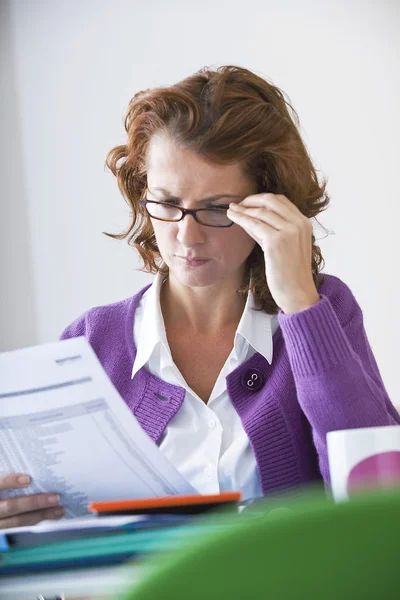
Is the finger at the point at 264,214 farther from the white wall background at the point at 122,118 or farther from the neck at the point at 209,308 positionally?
the white wall background at the point at 122,118

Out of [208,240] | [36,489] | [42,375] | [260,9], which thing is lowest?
[36,489]

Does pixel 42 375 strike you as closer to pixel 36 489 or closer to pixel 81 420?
pixel 81 420

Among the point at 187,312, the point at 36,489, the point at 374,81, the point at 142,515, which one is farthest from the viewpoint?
the point at 374,81

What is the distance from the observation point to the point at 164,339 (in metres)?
1.58

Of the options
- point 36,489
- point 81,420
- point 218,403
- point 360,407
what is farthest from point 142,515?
point 218,403

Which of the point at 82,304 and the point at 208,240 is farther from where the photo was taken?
the point at 82,304

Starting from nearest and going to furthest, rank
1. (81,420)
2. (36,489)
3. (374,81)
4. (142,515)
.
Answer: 1. (142,515)
2. (81,420)
3. (36,489)
4. (374,81)

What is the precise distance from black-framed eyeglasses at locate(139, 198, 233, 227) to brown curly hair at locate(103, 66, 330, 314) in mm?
90

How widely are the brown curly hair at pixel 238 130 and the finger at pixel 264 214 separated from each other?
0.32 feet

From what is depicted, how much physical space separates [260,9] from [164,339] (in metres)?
1.77

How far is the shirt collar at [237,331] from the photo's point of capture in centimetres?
155

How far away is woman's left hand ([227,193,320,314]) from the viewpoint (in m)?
1.35

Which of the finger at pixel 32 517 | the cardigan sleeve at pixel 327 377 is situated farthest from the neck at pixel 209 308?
the finger at pixel 32 517

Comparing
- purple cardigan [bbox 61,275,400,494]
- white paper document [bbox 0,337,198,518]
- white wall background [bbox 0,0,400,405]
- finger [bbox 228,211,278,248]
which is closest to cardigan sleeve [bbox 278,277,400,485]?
purple cardigan [bbox 61,275,400,494]
